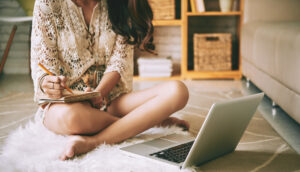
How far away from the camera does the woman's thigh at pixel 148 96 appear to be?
4.21ft

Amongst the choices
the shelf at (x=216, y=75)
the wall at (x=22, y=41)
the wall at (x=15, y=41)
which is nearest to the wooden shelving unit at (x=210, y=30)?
the shelf at (x=216, y=75)

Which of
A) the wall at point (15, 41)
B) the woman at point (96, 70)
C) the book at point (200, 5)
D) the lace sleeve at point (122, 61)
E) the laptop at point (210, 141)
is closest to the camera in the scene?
the laptop at point (210, 141)

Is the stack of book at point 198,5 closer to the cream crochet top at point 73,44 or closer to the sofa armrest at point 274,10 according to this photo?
the sofa armrest at point 274,10

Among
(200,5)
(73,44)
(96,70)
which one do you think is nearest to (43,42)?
(73,44)

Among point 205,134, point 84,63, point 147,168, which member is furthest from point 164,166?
point 84,63

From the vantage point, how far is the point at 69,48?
4.36 feet

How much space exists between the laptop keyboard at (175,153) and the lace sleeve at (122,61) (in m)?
0.38

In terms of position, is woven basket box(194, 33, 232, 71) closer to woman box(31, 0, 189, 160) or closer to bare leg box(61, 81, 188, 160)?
woman box(31, 0, 189, 160)

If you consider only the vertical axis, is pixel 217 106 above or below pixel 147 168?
above

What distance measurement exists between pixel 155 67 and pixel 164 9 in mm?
438

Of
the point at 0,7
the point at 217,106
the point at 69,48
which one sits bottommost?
the point at 217,106

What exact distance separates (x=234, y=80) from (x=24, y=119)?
62.9 inches

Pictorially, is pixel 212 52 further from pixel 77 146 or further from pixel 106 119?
pixel 77 146

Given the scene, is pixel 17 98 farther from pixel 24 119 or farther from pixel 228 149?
pixel 228 149
